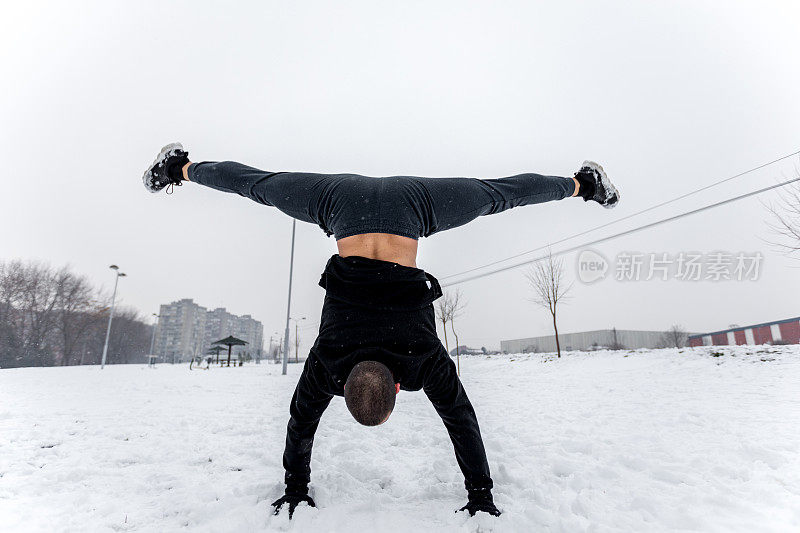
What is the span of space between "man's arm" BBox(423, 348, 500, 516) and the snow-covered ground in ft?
0.41

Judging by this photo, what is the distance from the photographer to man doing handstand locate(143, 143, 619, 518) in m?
1.87

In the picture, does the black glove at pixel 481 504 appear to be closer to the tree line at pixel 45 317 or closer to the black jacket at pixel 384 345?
the black jacket at pixel 384 345

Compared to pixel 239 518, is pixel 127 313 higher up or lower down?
higher up

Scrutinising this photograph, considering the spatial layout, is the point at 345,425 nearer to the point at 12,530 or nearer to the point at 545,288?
the point at 12,530

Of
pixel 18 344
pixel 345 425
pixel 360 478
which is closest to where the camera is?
pixel 360 478

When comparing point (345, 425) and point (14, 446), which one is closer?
point (14, 446)

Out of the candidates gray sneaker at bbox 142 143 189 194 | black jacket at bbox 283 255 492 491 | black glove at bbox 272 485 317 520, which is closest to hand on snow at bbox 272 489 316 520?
black glove at bbox 272 485 317 520

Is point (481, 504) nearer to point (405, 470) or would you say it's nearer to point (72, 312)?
point (405, 470)

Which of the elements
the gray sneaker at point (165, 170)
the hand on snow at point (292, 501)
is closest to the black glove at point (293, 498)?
the hand on snow at point (292, 501)

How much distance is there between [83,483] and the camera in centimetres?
246

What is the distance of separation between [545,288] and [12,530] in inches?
792

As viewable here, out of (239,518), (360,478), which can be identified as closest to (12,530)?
(239,518)

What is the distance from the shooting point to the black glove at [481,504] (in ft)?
6.45

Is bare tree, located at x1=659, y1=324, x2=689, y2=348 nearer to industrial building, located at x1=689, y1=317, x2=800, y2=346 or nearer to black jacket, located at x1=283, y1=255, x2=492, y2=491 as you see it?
industrial building, located at x1=689, y1=317, x2=800, y2=346
